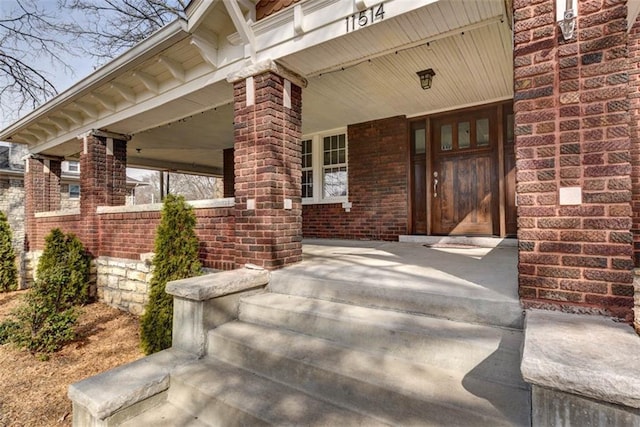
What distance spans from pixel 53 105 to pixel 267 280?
216 inches

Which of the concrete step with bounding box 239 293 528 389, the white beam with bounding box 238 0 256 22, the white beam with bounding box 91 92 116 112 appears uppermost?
the white beam with bounding box 238 0 256 22

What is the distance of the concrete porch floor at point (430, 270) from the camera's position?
228 cm

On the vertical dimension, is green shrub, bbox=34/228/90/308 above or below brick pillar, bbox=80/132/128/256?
below

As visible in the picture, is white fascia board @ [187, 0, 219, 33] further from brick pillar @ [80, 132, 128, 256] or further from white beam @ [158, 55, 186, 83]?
brick pillar @ [80, 132, 128, 256]

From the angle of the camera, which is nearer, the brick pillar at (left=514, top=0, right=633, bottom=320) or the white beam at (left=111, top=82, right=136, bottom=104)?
the brick pillar at (left=514, top=0, right=633, bottom=320)

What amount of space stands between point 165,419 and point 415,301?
1.73 m

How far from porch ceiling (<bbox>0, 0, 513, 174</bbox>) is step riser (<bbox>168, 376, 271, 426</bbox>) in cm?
299

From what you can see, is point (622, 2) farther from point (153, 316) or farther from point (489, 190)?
point (153, 316)

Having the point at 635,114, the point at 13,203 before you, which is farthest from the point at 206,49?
the point at 13,203

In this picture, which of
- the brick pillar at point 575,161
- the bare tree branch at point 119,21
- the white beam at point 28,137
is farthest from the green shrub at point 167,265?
the bare tree branch at point 119,21

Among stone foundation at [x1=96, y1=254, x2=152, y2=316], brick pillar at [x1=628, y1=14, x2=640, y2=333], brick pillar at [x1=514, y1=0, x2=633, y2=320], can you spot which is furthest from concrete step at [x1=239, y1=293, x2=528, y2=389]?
stone foundation at [x1=96, y1=254, x2=152, y2=316]

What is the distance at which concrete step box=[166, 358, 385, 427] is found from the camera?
5.42ft

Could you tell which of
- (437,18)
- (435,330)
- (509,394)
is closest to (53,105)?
(437,18)

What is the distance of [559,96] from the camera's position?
1.91 metres
